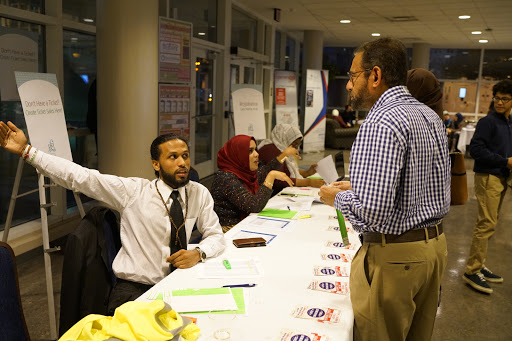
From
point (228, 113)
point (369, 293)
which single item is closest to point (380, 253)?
point (369, 293)

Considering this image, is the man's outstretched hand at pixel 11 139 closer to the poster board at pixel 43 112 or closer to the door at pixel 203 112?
the poster board at pixel 43 112

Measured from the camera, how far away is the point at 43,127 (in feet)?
10.5

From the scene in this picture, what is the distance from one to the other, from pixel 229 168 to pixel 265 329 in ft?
5.93

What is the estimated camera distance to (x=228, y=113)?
338 inches

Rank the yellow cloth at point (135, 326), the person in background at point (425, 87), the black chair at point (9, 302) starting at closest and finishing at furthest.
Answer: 1. the yellow cloth at point (135, 326)
2. the black chair at point (9, 302)
3. the person in background at point (425, 87)

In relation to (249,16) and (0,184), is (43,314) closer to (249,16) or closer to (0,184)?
(0,184)

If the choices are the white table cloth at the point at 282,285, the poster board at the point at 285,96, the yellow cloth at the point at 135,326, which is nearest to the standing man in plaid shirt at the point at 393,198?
the white table cloth at the point at 282,285

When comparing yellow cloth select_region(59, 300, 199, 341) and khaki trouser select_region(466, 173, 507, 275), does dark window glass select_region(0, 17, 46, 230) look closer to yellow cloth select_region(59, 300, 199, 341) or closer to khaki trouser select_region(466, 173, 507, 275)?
yellow cloth select_region(59, 300, 199, 341)

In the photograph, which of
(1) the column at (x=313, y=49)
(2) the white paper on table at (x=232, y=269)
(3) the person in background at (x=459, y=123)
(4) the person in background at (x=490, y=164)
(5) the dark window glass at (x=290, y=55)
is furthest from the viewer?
(5) the dark window glass at (x=290, y=55)

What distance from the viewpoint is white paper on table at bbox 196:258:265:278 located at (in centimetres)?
198

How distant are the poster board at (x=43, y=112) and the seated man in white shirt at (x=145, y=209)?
1026mm

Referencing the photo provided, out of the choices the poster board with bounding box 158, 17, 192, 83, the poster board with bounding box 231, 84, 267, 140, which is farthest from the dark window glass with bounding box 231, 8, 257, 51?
the poster board with bounding box 158, 17, 192, 83

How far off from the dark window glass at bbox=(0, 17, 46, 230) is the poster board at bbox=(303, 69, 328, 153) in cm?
756

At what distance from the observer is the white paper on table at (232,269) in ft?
6.50
